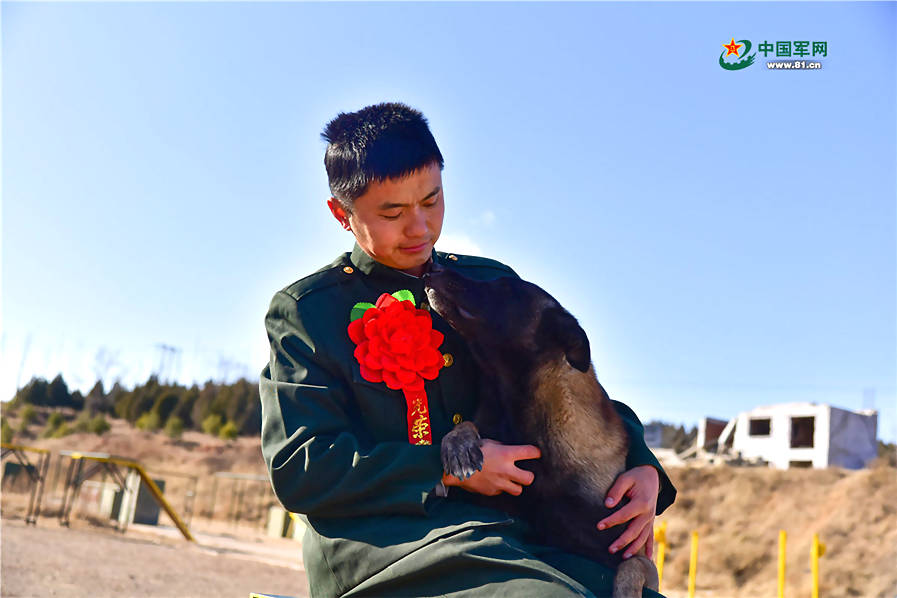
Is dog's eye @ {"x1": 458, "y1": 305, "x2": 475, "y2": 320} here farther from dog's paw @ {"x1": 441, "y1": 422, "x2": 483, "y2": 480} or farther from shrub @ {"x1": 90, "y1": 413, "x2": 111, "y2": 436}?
shrub @ {"x1": 90, "y1": 413, "x2": 111, "y2": 436}

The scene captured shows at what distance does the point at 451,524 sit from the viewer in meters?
2.49

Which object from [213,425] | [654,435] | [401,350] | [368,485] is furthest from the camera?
[213,425]

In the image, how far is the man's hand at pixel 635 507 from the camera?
273 cm

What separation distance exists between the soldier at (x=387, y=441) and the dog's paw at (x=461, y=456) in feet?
0.10

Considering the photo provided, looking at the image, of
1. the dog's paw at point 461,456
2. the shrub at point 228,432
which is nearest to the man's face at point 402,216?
the dog's paw at point 461,456

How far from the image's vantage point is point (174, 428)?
4825cm

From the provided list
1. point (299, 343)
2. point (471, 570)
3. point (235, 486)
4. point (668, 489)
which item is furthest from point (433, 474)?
point (235, 486)

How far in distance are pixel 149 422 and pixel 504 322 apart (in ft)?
167

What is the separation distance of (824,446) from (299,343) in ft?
113

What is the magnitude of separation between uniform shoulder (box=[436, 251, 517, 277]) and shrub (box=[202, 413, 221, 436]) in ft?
158

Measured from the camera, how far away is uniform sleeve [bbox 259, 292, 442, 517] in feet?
8.13

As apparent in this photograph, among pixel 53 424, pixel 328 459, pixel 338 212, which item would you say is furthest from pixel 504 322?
pixel 53 424

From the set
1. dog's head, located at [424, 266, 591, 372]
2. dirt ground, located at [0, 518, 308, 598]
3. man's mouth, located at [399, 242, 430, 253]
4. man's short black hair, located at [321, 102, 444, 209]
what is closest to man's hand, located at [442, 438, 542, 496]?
dog's head, located at [424, 266, 591, 372]

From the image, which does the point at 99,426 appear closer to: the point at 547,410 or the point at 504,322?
the point at 504,322
